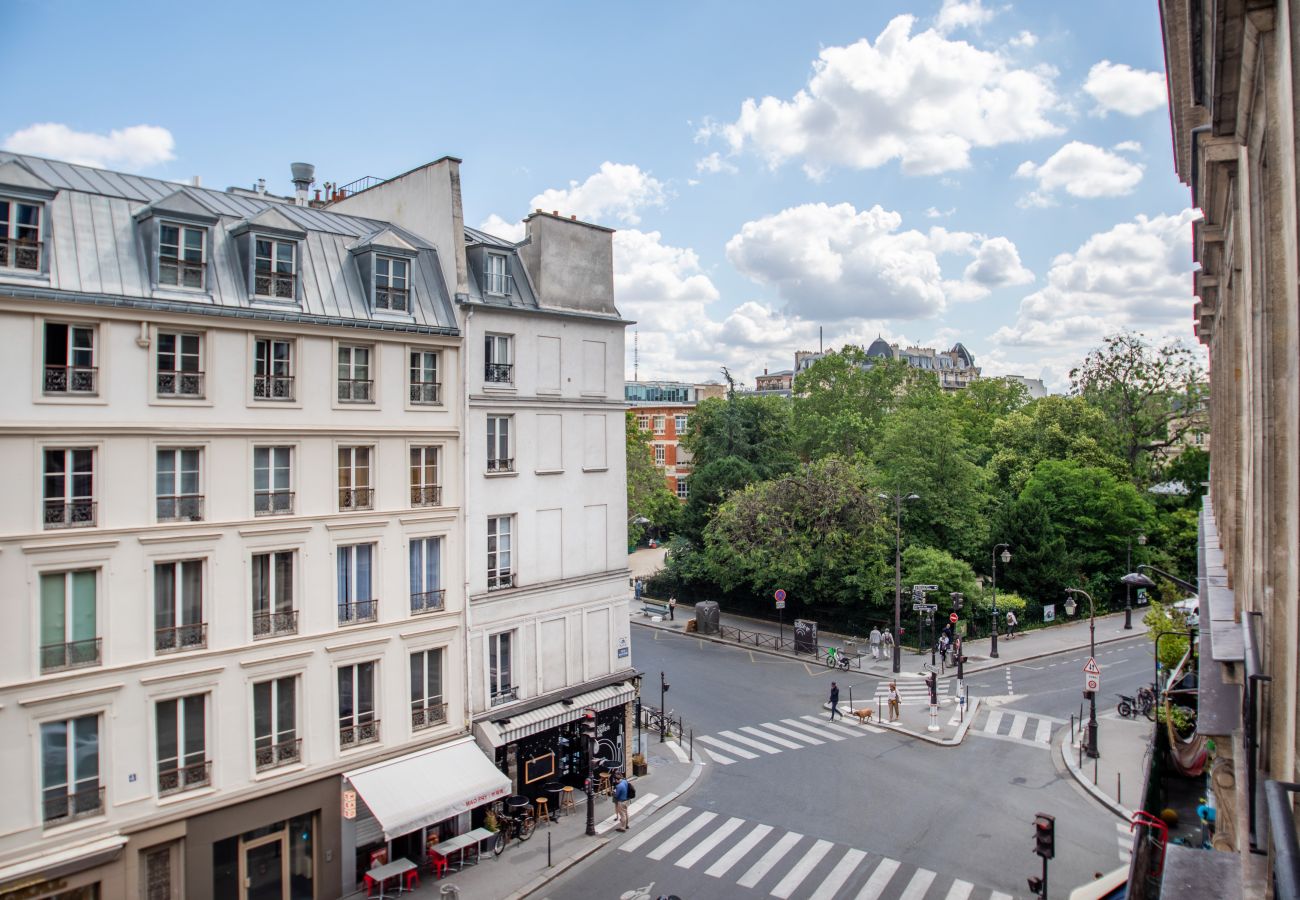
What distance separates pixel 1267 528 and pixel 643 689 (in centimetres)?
2868

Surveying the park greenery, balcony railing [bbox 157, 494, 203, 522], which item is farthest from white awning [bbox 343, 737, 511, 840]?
the park greenery

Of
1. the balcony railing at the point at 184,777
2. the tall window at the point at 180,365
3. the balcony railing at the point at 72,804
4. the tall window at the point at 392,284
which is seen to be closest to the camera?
the balcony railing at the point at 72,804

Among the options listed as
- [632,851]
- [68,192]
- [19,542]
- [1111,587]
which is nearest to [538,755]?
[632,851]

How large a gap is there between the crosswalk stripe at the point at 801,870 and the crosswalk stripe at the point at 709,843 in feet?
7.24

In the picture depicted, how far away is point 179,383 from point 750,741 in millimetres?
20331

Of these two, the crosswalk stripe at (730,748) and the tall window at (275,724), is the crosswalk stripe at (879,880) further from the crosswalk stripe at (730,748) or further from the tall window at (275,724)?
the tall window at (275,724)

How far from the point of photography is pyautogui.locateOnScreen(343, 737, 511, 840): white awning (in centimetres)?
1878

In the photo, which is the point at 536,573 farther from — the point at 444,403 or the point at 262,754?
the point at 262,754

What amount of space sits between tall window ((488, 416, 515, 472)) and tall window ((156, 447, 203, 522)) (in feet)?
24.0

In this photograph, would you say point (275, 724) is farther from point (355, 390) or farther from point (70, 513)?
point (355, 390)

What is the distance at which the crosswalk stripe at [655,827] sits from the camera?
21306 millimetres

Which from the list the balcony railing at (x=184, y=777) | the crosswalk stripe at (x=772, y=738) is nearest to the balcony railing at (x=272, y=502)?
the balcony railing at (x=184, y=777)

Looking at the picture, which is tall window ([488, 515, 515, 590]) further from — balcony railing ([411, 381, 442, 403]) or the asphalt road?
the asphalt road

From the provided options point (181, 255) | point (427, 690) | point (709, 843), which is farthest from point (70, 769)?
point (709, 843)
